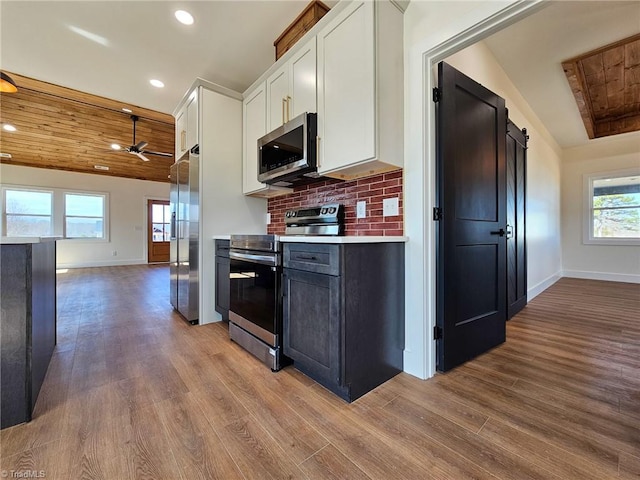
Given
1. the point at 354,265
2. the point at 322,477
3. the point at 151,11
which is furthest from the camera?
the point at 151,11

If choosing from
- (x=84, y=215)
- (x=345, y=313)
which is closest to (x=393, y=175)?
(x=345, y=313)

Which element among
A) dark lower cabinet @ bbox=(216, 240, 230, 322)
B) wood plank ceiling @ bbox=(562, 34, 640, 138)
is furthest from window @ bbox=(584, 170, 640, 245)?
dark lower cabinet @ bbox=(216, 240, 230, 322)

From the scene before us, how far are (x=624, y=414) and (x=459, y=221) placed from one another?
4.30 ft

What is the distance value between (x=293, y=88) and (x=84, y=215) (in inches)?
338

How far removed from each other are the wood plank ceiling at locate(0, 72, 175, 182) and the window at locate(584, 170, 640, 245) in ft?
27.7

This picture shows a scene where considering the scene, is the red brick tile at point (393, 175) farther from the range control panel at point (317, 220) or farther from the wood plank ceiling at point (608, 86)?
the wood plank ceiling at point (608, 86)

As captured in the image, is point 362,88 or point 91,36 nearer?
point 362,88

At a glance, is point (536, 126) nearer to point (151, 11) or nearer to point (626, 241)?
point (626, 241)

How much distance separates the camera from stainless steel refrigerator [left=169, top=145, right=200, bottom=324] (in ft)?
9.29

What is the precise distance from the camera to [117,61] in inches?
118

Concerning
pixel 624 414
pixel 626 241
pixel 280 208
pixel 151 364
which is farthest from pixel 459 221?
pixel 626 241

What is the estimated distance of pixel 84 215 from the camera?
7.80m

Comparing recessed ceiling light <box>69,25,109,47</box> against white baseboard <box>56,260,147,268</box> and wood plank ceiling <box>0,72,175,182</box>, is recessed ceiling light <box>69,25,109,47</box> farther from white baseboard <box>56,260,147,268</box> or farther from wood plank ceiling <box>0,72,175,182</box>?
white baseboard <box>56,260,147,268</box>

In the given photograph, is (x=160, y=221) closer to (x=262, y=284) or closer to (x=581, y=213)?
(x=262, y=284)
